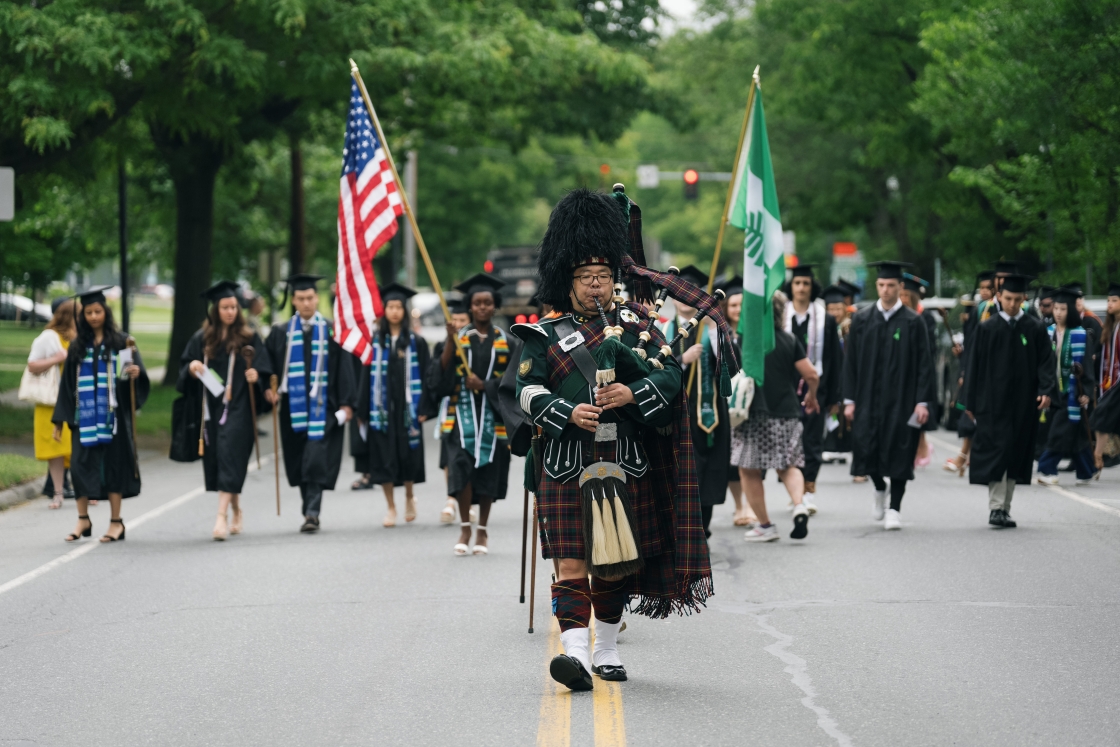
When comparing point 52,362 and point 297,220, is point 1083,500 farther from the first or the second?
point 297,220

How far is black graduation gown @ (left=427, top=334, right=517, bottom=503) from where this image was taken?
1092 centimetres

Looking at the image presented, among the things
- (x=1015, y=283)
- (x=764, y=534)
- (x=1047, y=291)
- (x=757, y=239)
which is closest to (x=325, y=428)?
(x=764, y=534)

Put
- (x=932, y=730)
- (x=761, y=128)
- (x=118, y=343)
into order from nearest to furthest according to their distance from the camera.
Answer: (x=932, y=730) → (x=761, y=128) → (x=118, y=343)

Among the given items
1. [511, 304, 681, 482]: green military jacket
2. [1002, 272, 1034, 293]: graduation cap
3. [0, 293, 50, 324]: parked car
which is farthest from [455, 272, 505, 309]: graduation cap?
[0, 293, 50, 324]: parked car

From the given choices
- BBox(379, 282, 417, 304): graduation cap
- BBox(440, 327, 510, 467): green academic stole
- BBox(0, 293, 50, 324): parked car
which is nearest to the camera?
BBox(440, 327, 510, 467): green academic stole

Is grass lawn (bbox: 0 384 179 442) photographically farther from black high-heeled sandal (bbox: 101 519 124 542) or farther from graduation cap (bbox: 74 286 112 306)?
graduation cap (bbox: 74 286 112 306)

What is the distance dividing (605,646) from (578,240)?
5.99 feet

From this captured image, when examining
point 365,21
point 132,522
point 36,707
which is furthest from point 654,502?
point 365,21

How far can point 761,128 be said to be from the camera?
10680mm

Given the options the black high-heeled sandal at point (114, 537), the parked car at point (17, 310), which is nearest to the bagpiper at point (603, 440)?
the black high-heeled sandal at point (114, 537)

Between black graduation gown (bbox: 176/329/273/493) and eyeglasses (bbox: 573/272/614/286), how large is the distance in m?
5.90

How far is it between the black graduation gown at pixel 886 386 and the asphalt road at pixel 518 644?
2.02 ft

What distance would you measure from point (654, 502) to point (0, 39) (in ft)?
45.0

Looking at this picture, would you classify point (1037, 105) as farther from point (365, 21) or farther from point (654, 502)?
point (654, 502)
